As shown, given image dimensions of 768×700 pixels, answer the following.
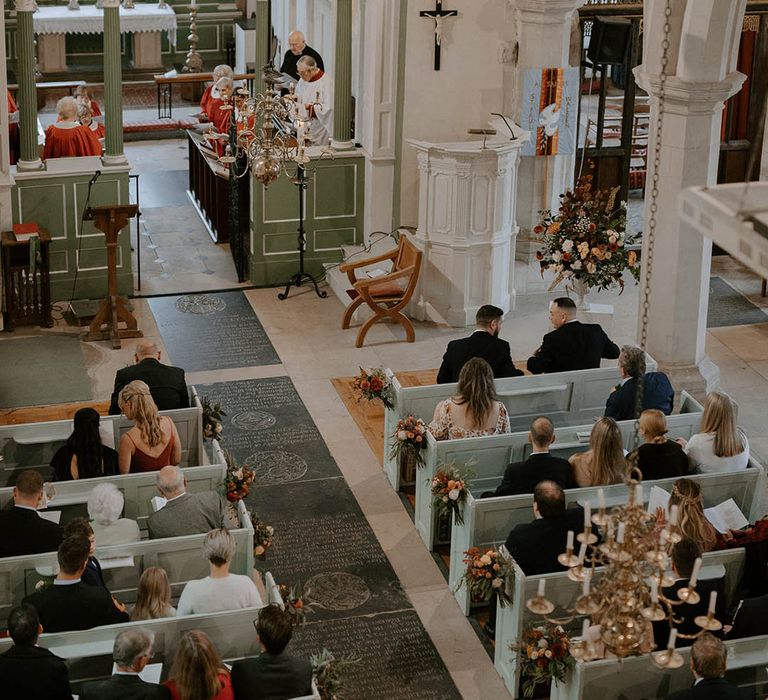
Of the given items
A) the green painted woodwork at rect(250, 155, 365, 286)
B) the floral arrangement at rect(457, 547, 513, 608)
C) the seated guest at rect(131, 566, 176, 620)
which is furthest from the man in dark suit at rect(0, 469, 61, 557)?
the green painted woodwork at rect(250, 155, 365, 286)

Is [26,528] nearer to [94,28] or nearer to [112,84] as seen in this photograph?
[112,84]

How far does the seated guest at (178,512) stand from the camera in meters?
7.74

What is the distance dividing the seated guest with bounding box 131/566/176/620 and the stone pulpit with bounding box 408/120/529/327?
6.30 meters

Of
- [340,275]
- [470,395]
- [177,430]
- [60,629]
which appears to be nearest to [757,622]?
[470,395]

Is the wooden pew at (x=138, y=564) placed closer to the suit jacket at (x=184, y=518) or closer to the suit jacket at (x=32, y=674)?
the suit jacket at (x=184, y=518)

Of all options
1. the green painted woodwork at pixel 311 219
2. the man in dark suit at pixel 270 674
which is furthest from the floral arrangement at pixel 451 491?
the green painted woodwork at pixel 311 219

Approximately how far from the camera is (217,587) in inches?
277

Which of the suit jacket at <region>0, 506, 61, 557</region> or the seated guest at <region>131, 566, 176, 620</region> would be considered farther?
the suit jacket at <region>0, 506, 61, 557</region>

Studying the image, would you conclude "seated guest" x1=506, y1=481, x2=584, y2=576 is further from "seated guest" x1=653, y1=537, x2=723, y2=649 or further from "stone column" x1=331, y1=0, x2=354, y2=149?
"stone column" x1=331, y1=0, x2=354, y2=149

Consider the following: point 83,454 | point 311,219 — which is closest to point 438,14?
point 311,219

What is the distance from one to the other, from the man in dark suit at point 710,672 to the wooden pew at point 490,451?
114 inches

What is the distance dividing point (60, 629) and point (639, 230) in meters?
9.81

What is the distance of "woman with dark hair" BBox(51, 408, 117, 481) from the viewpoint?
833cm

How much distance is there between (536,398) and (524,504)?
172 cm
